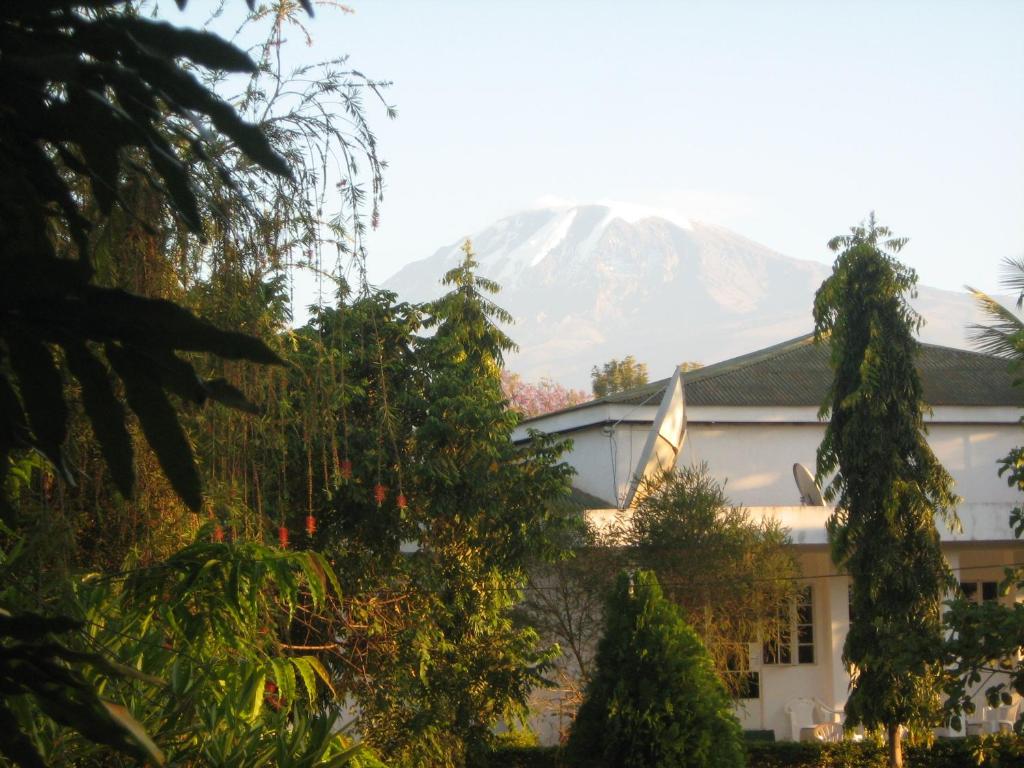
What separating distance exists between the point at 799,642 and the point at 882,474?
25.8ft

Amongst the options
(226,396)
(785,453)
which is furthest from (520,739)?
(226,396)

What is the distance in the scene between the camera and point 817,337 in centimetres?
1950

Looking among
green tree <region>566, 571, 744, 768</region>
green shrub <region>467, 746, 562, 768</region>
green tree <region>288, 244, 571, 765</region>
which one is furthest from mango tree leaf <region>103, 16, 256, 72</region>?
green shrub <region>467, 746, 562, 768</region>

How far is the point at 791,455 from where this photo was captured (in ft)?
88.4

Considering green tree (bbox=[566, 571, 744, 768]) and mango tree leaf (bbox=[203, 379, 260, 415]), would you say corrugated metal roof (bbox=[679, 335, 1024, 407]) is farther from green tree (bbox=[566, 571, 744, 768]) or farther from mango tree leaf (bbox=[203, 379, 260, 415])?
mango tree leaf (bbox=[203, 379, 260, 415])

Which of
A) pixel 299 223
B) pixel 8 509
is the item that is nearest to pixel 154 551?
pixel 299 223

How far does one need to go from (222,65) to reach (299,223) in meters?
3.20

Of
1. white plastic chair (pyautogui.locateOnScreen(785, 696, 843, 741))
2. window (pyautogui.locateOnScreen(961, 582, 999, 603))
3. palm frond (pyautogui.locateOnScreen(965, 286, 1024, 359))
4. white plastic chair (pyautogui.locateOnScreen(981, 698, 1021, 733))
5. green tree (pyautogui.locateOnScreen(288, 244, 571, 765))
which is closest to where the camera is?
green tree (pyautogui.locateOnScreen(288, 244, 571, 765))

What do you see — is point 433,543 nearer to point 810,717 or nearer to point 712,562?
point 712,562

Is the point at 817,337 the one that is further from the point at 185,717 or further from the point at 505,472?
the point at 185,717

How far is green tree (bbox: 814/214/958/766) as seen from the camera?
18469 mm

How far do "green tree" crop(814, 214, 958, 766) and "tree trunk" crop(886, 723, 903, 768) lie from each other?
0.06ft

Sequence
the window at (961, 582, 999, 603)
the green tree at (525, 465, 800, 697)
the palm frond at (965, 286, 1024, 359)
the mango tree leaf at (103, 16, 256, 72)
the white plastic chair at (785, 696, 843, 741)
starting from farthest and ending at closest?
the window at (961, 582, 999, 603)
the white plastic chair at (785, 696, 843, 741)
the green tree at (525, 465, 800, 697)
the palm frond at (965, 286, 1024, 359)
the mango tree leaf at (103, 16, 256, 72)

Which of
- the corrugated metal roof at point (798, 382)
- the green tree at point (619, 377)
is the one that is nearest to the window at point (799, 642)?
the corrugated metal roof at point (798, 382)
